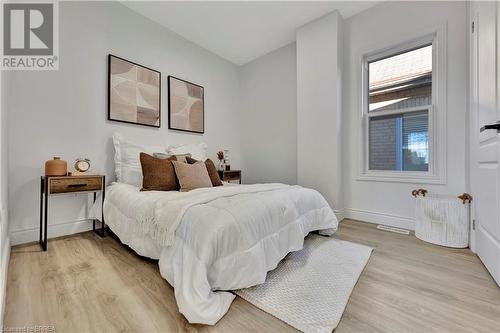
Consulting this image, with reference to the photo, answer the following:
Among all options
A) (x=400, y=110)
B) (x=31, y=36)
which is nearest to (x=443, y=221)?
(x=400, y=110)

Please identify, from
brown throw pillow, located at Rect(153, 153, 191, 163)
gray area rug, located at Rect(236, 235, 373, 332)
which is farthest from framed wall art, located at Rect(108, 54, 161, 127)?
gray area rug, located at Rect(236, 235, 373, 332)

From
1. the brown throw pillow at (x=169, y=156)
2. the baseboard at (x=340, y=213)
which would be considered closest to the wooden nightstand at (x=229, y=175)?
the brown throw pillow at (x=169, y=156)

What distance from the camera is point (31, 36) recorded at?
213 cm

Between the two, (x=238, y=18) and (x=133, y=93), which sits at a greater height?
(x=238, y=18)

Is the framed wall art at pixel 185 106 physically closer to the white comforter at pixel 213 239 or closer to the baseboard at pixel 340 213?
the white comforter at pixel 213 239

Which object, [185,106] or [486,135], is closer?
[486,135]

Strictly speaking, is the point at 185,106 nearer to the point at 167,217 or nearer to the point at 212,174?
the point at 212,174

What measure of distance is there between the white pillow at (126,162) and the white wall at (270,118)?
210 cm

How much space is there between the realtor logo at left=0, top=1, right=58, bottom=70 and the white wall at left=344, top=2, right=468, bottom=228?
136 inches

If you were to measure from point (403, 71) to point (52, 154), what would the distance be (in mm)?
4115

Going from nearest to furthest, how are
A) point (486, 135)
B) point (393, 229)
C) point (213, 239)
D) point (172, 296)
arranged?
point (213, 239), point (172, 296), point (486, 135), point (393, 229)

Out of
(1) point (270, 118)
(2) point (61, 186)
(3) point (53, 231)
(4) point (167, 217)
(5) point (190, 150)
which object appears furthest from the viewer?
(1) point (270, 118)

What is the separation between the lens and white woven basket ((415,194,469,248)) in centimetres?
199

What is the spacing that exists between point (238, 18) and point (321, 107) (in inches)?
65.9
